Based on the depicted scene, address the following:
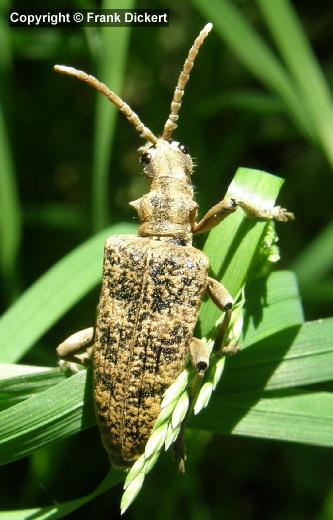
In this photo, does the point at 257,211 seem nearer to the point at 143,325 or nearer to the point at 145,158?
the point at 143,325

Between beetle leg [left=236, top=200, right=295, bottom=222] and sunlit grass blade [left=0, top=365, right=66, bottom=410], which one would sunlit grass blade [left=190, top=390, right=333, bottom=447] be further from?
beetle leg [left=236, top=200, right=295, bottom=222]

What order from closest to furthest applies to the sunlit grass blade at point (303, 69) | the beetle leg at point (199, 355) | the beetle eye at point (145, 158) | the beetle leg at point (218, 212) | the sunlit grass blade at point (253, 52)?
the beetle leg at point (199, 355) < the beetle leg at point (218, 212) < the beetle eye at point (145, 158) < the sunlit grass blade at point (303, 69) < the sunlit grass blade at point (253, 52)

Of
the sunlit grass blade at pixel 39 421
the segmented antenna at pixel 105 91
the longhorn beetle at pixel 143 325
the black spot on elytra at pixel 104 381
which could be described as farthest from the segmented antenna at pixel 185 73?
the sunlit grass blade at pixel 39 421

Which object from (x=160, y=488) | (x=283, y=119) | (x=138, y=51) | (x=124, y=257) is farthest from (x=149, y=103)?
(x=160, y=488)

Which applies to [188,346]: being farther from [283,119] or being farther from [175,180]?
[283,119]

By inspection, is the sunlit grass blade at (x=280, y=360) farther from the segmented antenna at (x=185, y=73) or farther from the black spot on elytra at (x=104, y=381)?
the segmented antenna at (x=185, y=73)

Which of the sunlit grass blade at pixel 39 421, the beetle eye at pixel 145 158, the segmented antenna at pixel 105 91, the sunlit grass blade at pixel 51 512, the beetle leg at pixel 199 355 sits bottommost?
the sunlit grass blade at pixel 51 512
